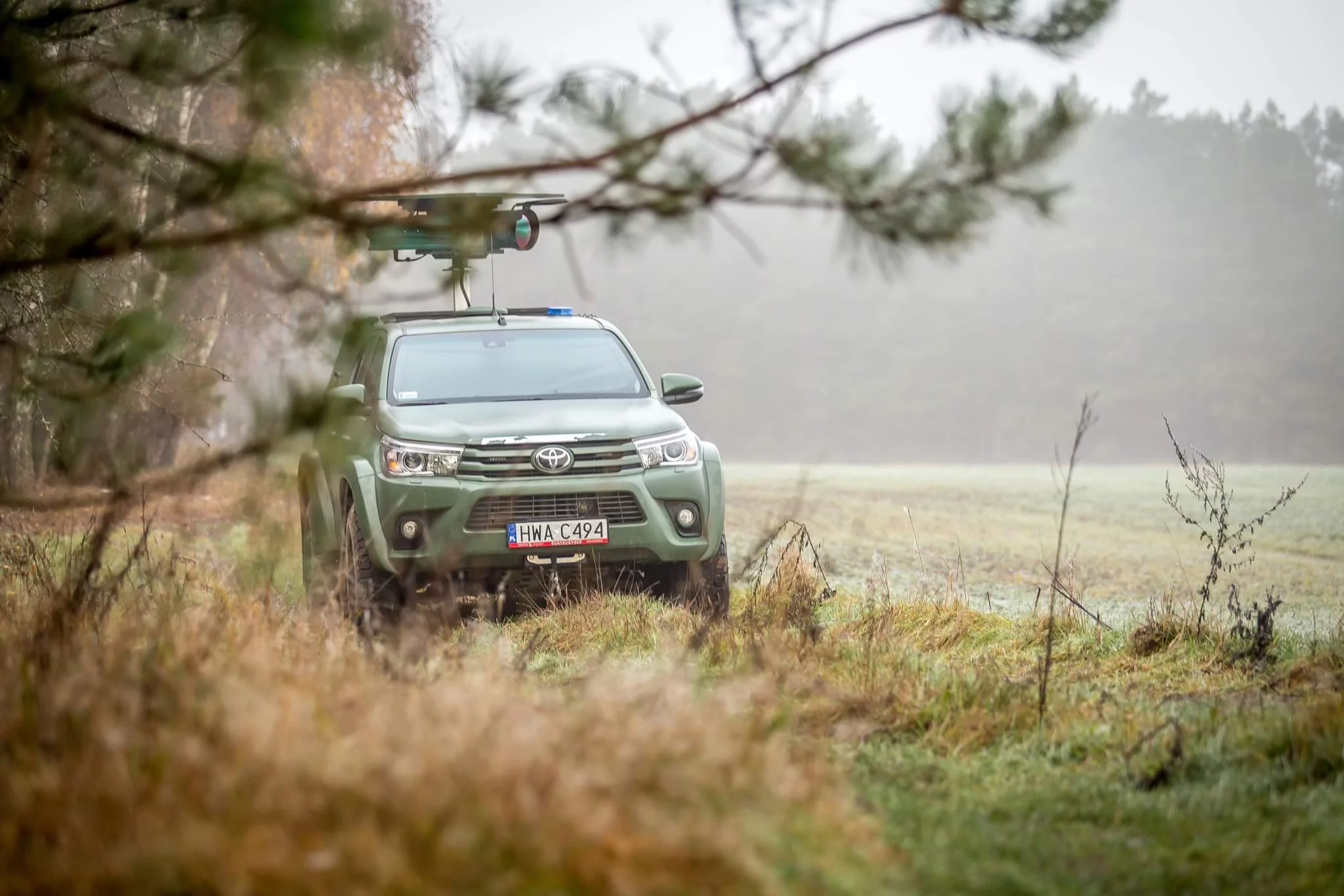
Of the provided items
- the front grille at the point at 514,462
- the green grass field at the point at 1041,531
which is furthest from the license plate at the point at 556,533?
the green grass field at the point at 1041,531

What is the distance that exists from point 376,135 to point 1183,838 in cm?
2202

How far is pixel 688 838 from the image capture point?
3.45m

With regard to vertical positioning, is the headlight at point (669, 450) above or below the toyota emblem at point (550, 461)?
above

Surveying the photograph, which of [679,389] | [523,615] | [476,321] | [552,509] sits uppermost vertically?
[476,321]

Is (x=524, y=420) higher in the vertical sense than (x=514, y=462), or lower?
higher

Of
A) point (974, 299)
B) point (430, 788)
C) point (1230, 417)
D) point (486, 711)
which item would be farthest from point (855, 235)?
point (974, 299)

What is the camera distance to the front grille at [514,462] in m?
8.38

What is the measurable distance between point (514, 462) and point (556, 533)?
1.50 ft

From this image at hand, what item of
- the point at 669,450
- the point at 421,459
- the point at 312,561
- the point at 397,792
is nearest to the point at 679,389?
the point at 669,450

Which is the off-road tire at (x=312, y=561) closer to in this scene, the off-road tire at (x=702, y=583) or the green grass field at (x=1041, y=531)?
the off-road tire at (x=702, y=583)

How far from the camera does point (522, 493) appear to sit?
8.34 meters

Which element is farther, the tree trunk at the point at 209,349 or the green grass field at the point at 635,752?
the tree trunk at the point at 209,349

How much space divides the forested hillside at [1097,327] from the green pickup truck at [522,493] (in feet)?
193

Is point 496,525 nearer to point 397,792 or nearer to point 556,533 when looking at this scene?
point 556,533
